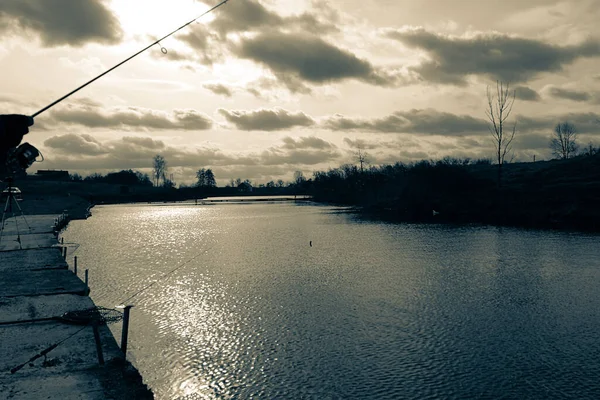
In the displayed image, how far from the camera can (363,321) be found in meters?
24.9

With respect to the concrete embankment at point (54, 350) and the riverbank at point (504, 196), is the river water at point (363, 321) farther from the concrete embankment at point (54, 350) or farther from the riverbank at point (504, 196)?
the riverbank at point (504, 196)

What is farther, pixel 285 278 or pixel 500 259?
pixel 500 259

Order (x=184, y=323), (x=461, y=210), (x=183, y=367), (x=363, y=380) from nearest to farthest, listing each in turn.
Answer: (x=363, y=380), (x=183, y=367), (x=184, y=323), (x=461, y=210)

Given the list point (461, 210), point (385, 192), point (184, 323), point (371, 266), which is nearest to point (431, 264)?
point (371, 266)

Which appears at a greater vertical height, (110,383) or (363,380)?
(110,383)

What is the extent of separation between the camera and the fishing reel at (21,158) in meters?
7.84

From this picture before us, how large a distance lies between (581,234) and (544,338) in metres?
49.0

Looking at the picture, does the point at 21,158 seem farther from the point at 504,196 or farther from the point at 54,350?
the point at 504,196

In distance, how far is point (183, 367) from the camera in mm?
18906

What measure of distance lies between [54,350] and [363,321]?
48.3ft

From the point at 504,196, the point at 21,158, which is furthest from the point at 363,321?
the point at 504,196

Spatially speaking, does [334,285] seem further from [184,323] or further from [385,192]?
[385,192]

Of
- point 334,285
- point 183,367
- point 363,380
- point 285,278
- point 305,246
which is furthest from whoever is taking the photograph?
point 305,246

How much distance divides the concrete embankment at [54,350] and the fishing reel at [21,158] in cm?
867
